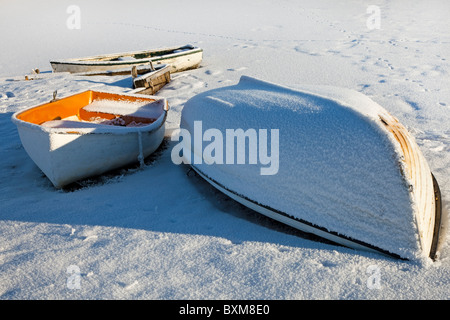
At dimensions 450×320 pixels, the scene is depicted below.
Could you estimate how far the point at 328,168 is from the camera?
3107 mm

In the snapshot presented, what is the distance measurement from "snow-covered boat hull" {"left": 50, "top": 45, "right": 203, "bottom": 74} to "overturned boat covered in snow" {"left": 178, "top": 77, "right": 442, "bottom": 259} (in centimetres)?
606

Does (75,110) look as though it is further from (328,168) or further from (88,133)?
(328,168)

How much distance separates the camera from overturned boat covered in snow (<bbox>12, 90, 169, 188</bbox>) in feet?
13.4

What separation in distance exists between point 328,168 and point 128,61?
7.44 metres

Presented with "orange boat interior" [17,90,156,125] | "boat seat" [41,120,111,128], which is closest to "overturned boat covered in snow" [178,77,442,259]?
"boat seat" [41,120,111,128]

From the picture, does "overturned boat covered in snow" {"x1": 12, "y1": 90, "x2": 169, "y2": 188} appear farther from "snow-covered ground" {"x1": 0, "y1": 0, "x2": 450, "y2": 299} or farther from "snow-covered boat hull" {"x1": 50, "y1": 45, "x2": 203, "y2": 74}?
"snow-covered boat hull" {"x1": 50, "y1": 45, "x2": 203, "y2": 74}

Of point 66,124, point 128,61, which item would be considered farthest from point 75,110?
point 128,61

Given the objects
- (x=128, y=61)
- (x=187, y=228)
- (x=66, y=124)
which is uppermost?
(x=128, y=61)

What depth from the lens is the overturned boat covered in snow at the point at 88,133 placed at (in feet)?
13.4

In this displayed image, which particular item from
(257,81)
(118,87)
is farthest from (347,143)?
(118,87)

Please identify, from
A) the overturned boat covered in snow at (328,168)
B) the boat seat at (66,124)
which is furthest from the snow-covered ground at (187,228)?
the boat seat at (66,124)

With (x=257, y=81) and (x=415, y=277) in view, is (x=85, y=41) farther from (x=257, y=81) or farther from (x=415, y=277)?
(x=415, y=277)

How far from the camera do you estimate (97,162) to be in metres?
4.45

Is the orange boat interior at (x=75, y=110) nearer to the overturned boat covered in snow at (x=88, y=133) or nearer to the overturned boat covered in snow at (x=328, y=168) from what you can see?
the overturned boat covered in snow at (x=88, y=133)
